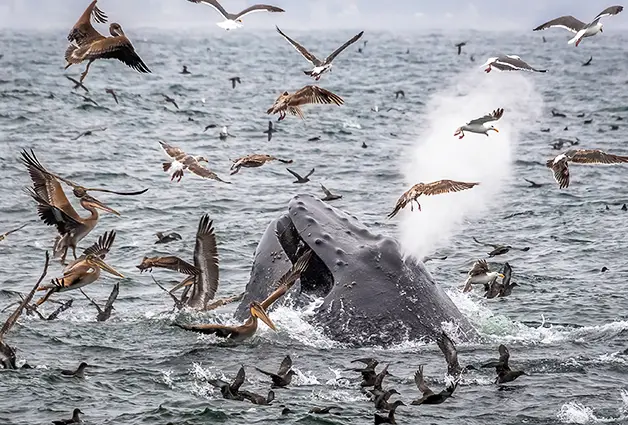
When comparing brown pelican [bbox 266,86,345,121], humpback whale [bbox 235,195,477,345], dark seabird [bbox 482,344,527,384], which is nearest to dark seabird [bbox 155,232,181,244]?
brown pelican [bbox 266,86,345,121]

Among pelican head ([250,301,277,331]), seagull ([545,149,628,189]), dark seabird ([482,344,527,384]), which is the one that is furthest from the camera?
seagull ([545,149,628,189])

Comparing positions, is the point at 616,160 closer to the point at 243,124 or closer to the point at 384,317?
the point at 384,317

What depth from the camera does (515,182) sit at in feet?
98.8

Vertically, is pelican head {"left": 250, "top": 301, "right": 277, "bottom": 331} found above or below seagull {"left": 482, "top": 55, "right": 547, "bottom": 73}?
below

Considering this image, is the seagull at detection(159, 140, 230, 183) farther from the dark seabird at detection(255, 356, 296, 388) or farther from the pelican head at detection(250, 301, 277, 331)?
the pelican head at detection(250, 301, 277, 331)

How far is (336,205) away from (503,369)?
14.2 m

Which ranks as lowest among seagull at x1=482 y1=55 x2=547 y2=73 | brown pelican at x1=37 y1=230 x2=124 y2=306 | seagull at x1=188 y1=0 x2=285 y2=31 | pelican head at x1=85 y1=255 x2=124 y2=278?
brown pelican at x1=37 y1=230 x2=124 y2=306

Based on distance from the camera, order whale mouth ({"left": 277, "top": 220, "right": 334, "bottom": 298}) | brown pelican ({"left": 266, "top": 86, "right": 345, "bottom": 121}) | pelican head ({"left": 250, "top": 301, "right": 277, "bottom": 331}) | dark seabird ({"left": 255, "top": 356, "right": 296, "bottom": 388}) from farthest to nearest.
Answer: brown pelican ({"left": 266, "top": 86, "right": 345, "bottom": 121})
whale mouth ({"left": 277, "top": 220, "right": 334, "bottom": 298})
dark seabird ({"left": 255, "top": 356, "right": 296, "bottom": 388})
pelican head ({"left": 250, "top": 301, "right": 277, "bottom": 331})

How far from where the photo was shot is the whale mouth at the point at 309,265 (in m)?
13.0

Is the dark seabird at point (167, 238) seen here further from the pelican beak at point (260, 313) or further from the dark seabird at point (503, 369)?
the dark seabird at point (503, 369)

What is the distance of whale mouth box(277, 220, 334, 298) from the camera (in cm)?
1295

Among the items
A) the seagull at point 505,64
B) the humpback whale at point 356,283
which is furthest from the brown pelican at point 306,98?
the humpback whale at point 356,283

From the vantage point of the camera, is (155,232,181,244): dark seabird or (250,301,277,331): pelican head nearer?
(250,301,277,331): pelican head

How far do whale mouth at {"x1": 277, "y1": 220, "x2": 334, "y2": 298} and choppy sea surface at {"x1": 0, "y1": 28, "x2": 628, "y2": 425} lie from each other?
39 centimetres
